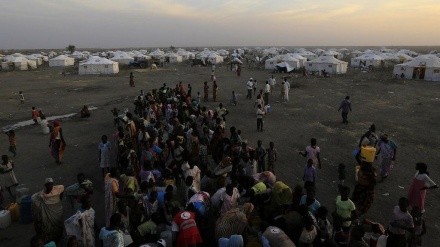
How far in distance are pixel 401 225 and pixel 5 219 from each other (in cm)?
748

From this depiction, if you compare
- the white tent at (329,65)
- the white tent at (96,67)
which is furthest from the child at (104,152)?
the white tent at (96,67)

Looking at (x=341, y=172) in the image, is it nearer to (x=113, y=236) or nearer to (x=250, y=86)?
(x=113, y=236)

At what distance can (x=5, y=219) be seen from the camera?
21.7ft

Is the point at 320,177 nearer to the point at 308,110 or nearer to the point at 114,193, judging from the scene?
the point at 114,193

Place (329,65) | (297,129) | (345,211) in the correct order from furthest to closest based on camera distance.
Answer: (329,65) < (297,129) < (345,211)

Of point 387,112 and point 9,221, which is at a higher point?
point 387,112

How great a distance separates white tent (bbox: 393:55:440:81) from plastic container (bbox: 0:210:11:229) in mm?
33234

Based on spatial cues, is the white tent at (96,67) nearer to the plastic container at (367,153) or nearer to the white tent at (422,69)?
the white tent at (422,69)

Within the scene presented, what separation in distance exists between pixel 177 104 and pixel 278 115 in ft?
18.3

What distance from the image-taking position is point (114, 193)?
6098 mm

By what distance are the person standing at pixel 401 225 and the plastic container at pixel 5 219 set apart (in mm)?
7323

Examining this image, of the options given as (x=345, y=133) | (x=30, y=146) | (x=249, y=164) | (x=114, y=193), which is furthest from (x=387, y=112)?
(x=30, y=146)

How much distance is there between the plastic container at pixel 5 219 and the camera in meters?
6.59

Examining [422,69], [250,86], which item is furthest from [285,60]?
[250,86]
